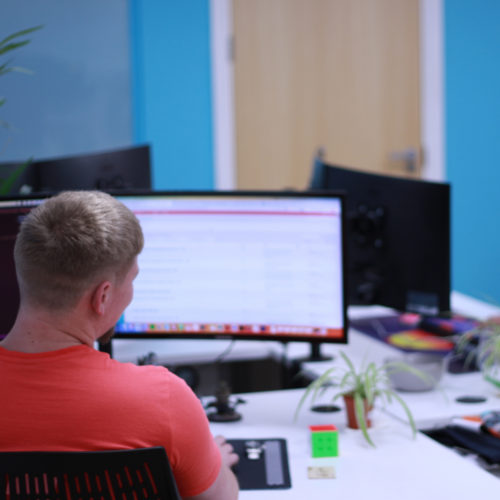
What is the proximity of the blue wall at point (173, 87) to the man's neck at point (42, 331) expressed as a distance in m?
2.59

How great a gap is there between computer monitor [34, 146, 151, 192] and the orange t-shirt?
122cm

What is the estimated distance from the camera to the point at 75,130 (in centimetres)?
323

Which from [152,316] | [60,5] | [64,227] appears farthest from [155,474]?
[60,5]

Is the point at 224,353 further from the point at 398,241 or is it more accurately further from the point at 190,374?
the point at 398,241

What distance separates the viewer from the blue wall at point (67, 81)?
3.10m

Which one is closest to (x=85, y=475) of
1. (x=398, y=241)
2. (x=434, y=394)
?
(x=434, y=394)

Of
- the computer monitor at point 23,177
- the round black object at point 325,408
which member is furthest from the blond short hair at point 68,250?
the computer monitor at point 23,177

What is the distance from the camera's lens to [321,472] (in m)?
1.11

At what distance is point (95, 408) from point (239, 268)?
0.68 meters

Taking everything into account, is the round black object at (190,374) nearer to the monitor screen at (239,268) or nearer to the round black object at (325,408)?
the monitor screen at (239,268)

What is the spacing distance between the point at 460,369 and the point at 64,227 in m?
1.19

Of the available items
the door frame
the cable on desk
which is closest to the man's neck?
the cable on desk

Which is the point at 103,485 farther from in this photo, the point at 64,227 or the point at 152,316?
the point at 152,316

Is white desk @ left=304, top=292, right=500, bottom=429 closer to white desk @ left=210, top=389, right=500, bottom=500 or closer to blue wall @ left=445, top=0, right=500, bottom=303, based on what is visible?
white desk @ left=210, top=389, right=500, bottom=500
